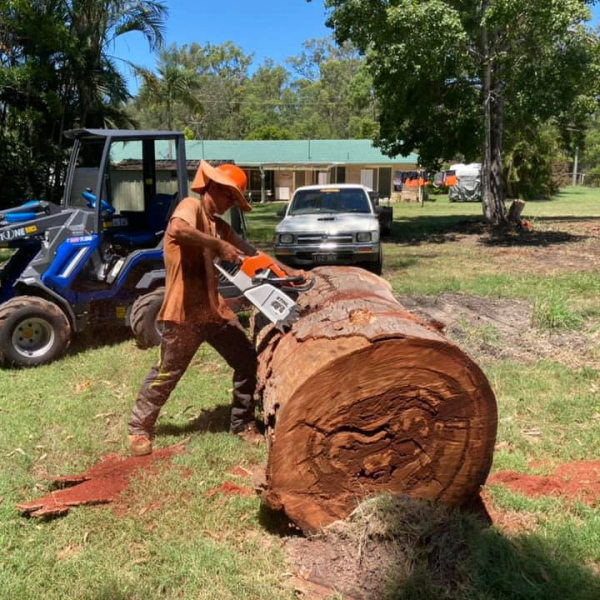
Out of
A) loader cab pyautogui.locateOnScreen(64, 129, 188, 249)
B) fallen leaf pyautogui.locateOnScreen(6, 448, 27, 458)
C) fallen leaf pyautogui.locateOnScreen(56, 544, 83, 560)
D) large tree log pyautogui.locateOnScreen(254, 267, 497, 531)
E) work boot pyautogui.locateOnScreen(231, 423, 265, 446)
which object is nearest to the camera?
large tree log pyautogui.locateOnScreen(254, 267, 497, 531)

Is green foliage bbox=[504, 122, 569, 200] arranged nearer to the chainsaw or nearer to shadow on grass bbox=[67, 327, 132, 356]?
shadow on grass bbox=[67, 327, 132, 356]

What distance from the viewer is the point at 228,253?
404 cm

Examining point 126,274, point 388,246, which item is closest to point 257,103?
point 388,246

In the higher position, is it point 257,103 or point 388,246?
point 257,103

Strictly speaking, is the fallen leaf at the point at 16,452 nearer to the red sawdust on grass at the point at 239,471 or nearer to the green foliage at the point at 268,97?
the red sawdust on grass at the point at 239,471

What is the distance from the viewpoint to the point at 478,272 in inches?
461

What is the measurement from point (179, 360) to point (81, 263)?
256 cm

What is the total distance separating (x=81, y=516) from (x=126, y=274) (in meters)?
3.40

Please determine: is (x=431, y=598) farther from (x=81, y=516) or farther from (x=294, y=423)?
(x=81, y=516)

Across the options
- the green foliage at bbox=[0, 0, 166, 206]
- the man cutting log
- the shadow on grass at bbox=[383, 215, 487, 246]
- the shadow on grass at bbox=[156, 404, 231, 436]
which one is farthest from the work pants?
the green foliage at bbox=[0, 0, 166, 206]

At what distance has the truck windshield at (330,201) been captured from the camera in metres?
11.4

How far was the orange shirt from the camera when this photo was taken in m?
4.16

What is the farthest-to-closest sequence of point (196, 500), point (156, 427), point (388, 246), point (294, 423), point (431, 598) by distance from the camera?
point (388, 246) < point (156, 427) < point (196, 500) < point (294, 423) < point (431, 598)

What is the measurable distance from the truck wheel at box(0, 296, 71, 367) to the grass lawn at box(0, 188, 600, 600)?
0.62 feet
